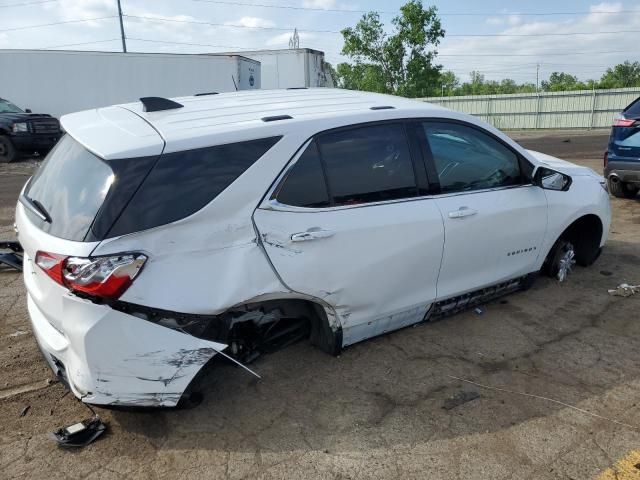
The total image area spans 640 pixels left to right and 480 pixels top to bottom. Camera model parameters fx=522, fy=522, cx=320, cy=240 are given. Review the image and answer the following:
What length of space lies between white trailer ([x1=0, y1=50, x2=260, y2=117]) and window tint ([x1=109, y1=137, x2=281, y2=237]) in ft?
52.5

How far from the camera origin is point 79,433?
2.79m

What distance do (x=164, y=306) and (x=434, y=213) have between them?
1.84 m

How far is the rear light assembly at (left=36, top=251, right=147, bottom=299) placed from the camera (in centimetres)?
243

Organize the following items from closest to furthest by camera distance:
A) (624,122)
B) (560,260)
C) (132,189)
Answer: (132,189), (560,260), (624,122)

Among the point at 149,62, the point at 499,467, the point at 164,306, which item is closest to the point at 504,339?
the point at 499,467

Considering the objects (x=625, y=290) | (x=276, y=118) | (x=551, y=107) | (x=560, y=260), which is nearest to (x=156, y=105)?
(x=276, y=118)

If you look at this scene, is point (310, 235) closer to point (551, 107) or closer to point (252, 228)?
point (252, 228)

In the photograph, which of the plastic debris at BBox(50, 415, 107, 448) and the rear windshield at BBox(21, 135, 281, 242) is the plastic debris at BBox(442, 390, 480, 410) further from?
the plastic debris at BBox(50, 415, 107, 448)

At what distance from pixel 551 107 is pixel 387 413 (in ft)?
101

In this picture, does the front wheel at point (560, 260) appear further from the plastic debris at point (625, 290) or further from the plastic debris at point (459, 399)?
the plastic debris at point (459, 399)

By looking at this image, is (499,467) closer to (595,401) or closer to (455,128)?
(595,401)

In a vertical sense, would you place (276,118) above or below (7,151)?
above

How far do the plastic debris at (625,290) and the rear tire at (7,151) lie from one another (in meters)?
14.9

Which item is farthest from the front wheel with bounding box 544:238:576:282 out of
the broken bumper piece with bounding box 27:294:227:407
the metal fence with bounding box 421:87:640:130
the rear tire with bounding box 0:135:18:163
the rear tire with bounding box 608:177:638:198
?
the metal fence with bounding box 421:87:640:130
